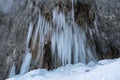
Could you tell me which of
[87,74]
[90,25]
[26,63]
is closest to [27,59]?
[26,63]

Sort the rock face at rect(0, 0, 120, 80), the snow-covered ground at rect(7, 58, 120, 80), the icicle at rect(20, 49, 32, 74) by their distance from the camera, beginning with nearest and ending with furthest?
the snow-covered ground at rect(7, 58, 120, 80) < the icicle at rect(20, 49, 32, 74) < the rock face at rect(0, 0, 120, 80)

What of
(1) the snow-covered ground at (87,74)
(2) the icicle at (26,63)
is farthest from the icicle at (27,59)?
(1) the snow-covered ground at (87,74)

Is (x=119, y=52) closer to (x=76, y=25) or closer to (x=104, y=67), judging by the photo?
(x=76, y=25)

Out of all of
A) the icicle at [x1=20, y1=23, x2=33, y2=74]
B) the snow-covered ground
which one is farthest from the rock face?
the snow-covered ground

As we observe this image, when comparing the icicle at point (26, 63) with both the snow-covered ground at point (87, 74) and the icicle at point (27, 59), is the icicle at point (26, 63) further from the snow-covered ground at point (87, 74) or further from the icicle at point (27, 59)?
the snow-covered ground at point (87, 74)

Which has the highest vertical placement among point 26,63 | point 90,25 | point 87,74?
point 90,25

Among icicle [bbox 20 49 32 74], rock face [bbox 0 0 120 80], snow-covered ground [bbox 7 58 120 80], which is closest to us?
snow-covered ground [bbox 7 58 120 80]

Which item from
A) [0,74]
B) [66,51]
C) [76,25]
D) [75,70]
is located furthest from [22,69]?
[75,70]

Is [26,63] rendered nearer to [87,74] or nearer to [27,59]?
[27,59]

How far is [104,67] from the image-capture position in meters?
2.80

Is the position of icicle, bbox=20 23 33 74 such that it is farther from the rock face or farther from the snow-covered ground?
the snow-covered ground

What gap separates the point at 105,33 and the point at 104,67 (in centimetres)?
290

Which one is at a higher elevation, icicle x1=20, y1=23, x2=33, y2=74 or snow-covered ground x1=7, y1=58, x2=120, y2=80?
icicle x1=20, y1=23, x2=33, y2=74

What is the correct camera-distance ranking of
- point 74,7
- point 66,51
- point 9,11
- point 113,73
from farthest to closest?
point 9,11
point 74,7
point 66,51
point 113,73
